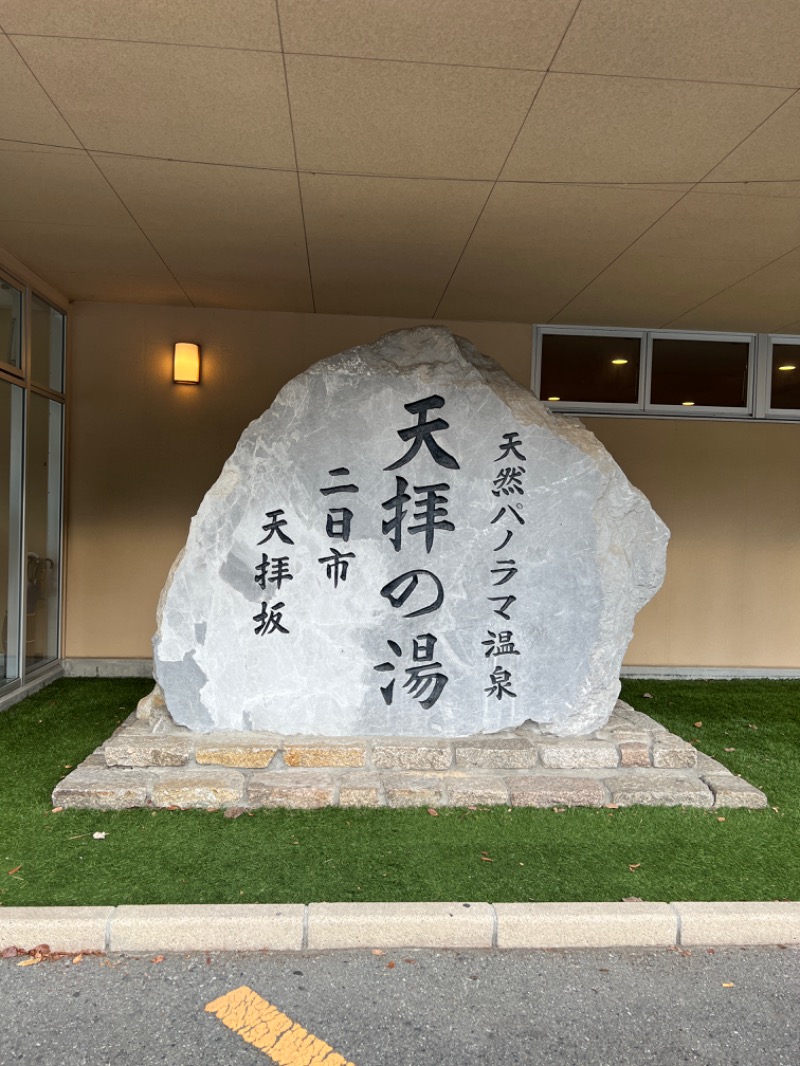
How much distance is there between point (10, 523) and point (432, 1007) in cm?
493

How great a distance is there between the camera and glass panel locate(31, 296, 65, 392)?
19.4ft

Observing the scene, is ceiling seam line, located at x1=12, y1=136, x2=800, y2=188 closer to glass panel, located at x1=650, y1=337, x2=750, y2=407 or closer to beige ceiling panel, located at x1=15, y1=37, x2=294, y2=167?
beige ceiling panel, located at x1=15, y1=37, x2=294, y2=167

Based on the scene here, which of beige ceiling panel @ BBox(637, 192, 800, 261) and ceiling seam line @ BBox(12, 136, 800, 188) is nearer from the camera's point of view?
ceiling seam line @ BBox(12, 136, 800, 188)

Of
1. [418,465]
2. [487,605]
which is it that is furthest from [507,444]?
[487,605]

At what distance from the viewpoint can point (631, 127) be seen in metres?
3.57

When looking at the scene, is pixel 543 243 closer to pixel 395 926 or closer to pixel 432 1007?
pixel 395 926

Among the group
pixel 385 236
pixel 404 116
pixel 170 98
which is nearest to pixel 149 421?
pixel 385 236

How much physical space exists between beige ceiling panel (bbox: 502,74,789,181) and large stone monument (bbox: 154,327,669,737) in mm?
1234

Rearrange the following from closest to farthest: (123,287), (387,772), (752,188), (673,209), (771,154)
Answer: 1. (771,154)
2. (387,772)
3. (752,188)
4. (673,209)
5. (123,287)

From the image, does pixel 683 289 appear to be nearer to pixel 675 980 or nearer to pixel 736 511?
pixel 736 511

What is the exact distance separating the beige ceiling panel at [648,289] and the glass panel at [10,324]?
4.60 m

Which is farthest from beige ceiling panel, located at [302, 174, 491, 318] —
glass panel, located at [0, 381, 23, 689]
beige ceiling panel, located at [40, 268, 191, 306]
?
glass panel, located at [0, 381, 23, 689]

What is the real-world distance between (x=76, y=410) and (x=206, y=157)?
342 centimetres

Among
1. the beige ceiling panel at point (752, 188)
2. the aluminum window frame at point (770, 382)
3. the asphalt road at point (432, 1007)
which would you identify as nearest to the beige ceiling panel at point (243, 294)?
the beige ceiling panel at point (752, 188)
